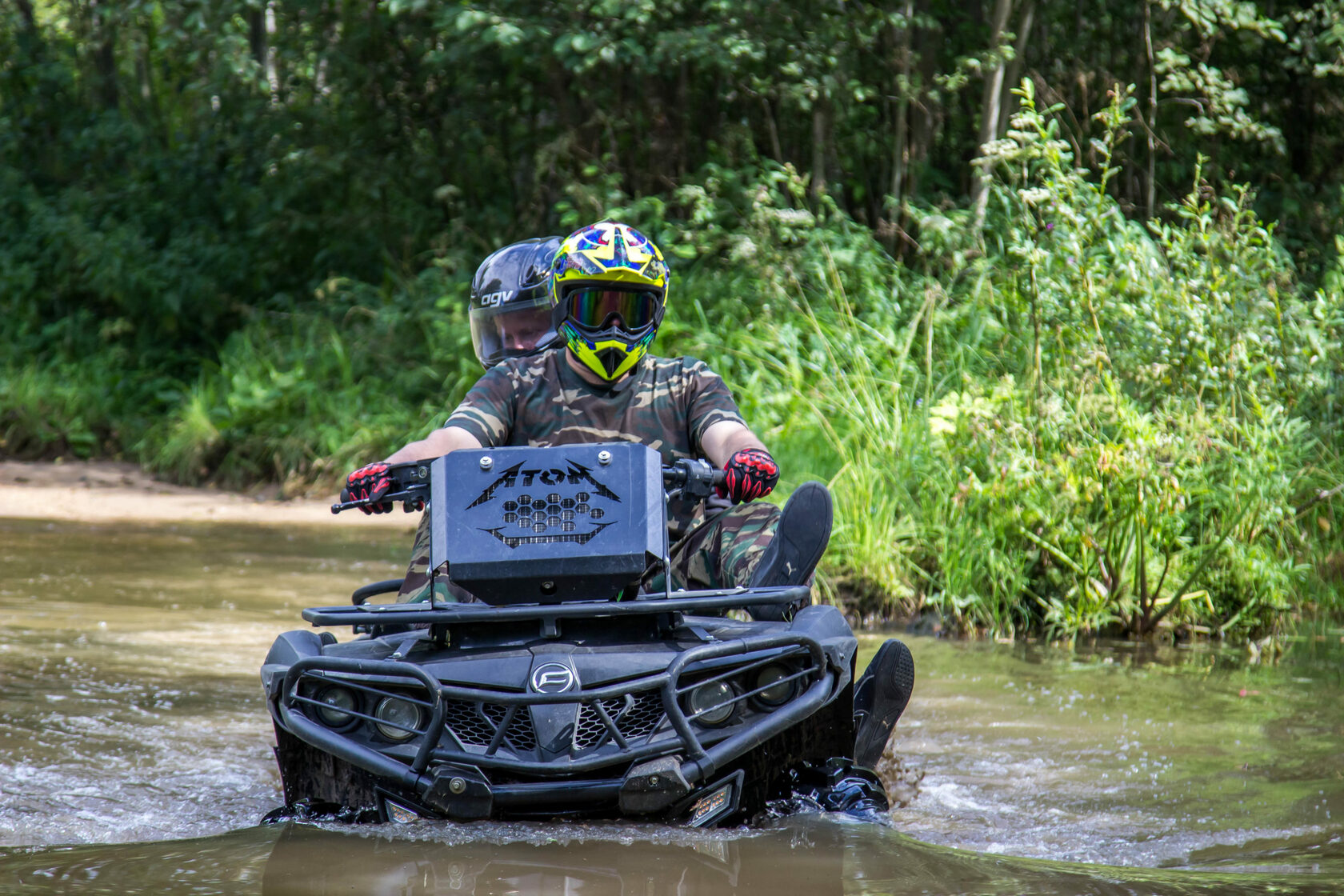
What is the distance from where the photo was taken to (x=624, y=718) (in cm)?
347

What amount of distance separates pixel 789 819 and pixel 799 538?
0.74m

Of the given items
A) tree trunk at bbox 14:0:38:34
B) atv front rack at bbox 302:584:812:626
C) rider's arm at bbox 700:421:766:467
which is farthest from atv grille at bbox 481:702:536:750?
tree trunk at bbox 14:0:38:34

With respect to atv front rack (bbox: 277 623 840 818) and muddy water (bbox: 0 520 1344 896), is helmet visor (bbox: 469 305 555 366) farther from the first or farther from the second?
atv front rack (bbox: 277 623 840 818)

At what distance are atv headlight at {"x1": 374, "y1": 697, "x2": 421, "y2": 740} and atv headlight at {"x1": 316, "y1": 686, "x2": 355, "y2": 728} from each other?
0.23 feet

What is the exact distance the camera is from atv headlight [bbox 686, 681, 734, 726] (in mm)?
3523

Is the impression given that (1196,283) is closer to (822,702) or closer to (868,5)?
(822,702)

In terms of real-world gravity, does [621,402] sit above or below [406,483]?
above

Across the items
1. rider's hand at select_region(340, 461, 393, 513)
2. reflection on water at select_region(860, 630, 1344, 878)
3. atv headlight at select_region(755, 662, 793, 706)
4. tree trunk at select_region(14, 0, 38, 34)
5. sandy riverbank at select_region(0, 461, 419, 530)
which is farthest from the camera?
tree trunk at select_region(14, 0, 38, 34)

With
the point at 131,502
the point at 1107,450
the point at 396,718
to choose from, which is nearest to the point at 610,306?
the point at 396,718

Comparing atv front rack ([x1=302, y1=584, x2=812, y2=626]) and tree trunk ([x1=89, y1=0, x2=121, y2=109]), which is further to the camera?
tree trunk ([x1=89, y1=0, x2=121, y2=109])

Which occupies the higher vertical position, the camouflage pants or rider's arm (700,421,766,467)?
rider's arm (700,421,766,467)

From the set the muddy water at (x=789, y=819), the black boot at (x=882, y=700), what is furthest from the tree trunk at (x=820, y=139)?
the black boot at (x=882, y=700)

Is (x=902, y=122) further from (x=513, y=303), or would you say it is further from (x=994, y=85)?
(x=513, y=303)

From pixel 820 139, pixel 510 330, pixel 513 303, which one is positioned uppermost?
pixel 820 139
